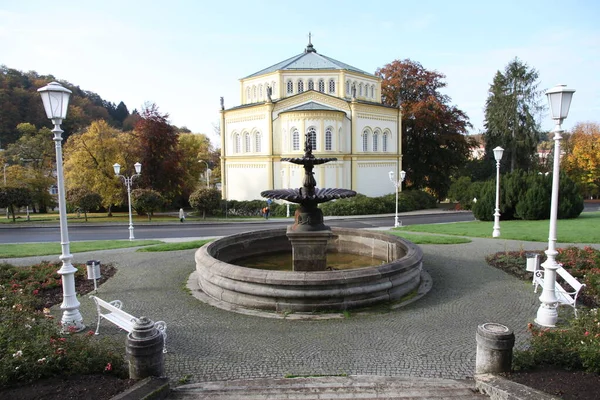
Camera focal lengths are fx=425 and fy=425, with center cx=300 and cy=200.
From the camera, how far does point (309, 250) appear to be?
1168 centimetres

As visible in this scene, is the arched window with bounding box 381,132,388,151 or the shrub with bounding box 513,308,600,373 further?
the arched window with bounding box 381,132,388,151

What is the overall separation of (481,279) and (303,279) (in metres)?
5.68

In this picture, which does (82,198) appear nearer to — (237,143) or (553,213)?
(237,143)

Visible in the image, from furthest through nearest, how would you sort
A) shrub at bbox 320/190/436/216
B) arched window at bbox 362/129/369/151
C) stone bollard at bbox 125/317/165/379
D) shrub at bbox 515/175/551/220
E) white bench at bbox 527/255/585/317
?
arched window at bbox 362/129/369/151, shrub at bbox 320/190/436/216, shrub at bbox 515/175/551/220, white bench at bbox 527/255/585/317, stone bollard at bbox 125/317/165/379

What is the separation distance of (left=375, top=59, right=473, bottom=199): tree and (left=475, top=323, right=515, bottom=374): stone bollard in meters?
46.7

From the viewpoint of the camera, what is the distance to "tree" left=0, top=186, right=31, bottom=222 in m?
36.4

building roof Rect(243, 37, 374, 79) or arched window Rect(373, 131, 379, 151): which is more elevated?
building roof Rect(243, 37, 374, 79)

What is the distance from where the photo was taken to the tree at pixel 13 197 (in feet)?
120

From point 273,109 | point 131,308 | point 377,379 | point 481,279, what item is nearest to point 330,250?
point 481,279

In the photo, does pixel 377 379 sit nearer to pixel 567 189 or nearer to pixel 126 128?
pixel 567 189

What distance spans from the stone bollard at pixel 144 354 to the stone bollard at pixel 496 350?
14.3 feet

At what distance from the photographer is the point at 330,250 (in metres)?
15.7

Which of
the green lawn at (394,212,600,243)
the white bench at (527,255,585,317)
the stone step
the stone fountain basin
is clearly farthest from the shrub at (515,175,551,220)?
the stone step

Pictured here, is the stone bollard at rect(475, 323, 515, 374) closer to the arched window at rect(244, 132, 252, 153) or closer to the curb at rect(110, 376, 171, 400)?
the curb at rect(110, 376, 171, 400)
